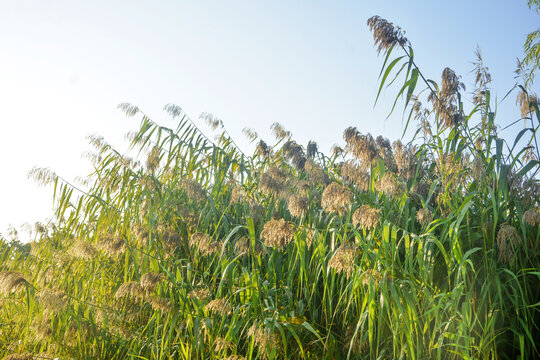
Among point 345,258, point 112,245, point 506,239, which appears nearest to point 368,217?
point 345,258

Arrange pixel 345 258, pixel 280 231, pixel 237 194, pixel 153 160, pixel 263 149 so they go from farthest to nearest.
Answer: pixel 263 149, pixel 153 160, pixel 237 194, pixel 280 231, pixel 345 258

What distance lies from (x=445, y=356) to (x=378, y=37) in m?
1.69

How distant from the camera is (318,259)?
2719 millimetres

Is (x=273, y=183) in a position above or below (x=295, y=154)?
below

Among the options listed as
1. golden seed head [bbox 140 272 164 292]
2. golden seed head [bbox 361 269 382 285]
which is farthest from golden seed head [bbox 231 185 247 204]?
golden seed head [bbox 361 269 382 285]

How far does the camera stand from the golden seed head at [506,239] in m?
2.03

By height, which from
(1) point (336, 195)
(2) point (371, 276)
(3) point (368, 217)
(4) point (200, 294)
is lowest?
(4) point (200, 294)

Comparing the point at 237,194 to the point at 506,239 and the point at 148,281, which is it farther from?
the point at 506,239

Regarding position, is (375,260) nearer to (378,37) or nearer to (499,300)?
(499,300)

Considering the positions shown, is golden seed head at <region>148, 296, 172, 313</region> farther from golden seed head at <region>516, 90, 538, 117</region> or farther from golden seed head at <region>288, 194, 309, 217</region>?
golden seed head at <region>516, 90, 538, 117</region>

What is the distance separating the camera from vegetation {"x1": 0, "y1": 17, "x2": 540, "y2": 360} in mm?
2242

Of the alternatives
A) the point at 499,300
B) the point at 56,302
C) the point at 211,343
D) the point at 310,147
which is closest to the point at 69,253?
the point at 56,302

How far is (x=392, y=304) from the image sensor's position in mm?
2205

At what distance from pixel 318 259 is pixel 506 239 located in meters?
0.99
